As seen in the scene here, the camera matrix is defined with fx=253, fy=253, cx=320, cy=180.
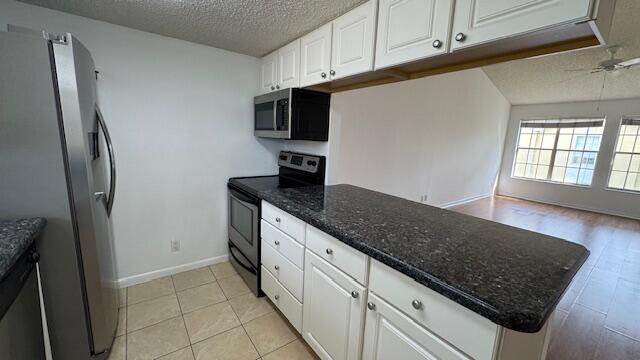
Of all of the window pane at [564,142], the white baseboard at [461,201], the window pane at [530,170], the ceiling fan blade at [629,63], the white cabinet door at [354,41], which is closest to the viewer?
the white cabinet door at [354,41]

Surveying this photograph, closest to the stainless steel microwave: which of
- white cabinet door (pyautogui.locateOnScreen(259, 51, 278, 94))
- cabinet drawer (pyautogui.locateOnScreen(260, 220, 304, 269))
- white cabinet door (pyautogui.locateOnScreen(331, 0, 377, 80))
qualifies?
white cabinet door (pyautogui.locateOnScreen(259, 51, 278, 94))

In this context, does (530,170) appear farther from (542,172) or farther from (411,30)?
(411,30)

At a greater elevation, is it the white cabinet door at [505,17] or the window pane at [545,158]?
the white cabinet door at [505,17]

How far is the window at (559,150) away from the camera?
6.11 m

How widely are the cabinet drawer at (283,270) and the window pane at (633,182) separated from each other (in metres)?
8.08

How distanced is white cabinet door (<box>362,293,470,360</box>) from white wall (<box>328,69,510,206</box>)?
1346 mm

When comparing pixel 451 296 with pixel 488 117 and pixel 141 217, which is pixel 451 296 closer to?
pixel 141 217

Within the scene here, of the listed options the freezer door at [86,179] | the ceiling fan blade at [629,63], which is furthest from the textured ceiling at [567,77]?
the freezer door at [86,179]

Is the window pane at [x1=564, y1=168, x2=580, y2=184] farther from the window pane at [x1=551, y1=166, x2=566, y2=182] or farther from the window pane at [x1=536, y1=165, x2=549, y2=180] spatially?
the window pane at [x1=536, y1=165, x2=549, y2=180]

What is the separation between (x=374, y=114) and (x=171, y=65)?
87.4 inches

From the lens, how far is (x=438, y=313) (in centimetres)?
84

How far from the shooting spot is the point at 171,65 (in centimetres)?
221

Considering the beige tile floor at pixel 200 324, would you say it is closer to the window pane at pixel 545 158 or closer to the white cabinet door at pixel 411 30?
the white cabinet door at pixel 411 30

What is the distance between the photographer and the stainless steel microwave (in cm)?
199
